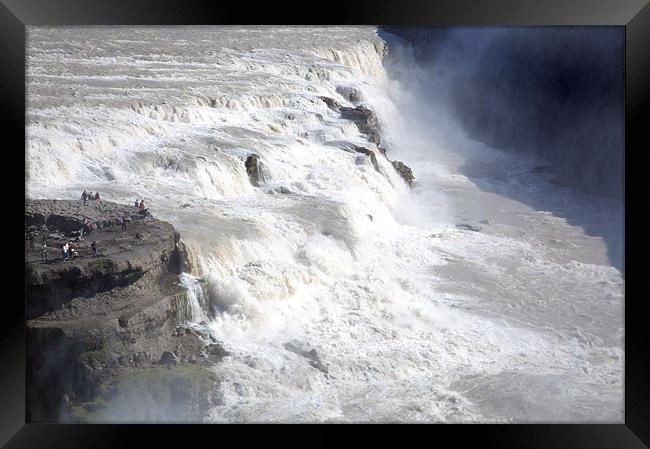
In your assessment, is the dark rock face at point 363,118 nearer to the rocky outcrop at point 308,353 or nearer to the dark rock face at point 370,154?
the dark rock face at point 370,154

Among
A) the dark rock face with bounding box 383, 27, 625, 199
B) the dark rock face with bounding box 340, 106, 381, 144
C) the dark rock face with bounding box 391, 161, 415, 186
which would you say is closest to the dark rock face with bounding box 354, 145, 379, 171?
the dark rock face with bounding box 391, 161, 415, 186

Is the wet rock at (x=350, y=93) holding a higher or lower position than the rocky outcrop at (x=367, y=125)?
higher

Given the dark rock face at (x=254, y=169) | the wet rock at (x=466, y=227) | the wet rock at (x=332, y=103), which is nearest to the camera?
the wet rock at (x=466, y=227)

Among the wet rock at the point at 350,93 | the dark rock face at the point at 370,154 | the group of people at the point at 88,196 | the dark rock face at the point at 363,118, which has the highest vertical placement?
the wet rock at the point at 350,93

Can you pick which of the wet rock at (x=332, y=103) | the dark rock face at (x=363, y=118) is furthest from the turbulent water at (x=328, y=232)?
the dark rock face at (x=363, y=118)

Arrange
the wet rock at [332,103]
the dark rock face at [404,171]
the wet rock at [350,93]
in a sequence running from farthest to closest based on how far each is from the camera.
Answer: the wet rock at [350,93], the wet rock at [332,103], the dark rock face at [404,171]
